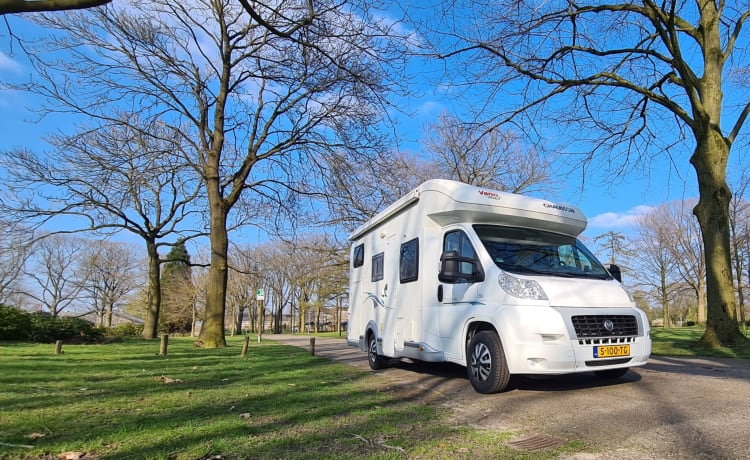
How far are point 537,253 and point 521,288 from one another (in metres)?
1.05

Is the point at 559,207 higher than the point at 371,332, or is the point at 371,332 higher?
the point at 559,207

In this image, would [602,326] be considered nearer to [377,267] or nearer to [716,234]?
[377,267]

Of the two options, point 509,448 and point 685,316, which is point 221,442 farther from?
point 685,316

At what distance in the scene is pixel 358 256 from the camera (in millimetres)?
11156

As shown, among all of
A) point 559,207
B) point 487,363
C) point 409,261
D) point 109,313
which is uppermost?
point 559,207

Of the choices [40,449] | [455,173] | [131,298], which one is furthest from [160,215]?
[131,298]

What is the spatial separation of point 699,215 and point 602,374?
656 cm

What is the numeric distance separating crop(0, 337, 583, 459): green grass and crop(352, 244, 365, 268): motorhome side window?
3.84 meters

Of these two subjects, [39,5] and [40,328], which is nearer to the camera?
[39,5]

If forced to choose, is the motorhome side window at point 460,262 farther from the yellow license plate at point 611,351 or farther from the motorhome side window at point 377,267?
the motorhome side window at point 377,267

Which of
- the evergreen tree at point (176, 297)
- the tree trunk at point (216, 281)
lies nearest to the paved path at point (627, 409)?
the tree trunk at point (216, 281)

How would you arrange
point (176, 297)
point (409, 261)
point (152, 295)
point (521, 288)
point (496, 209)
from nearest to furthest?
point (521, 288)
point (496, 209)
point (409, 261)
point (152, 295)
point (176, 297)

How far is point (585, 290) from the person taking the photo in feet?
18.6

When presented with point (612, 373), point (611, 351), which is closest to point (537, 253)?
point (611, 351)
